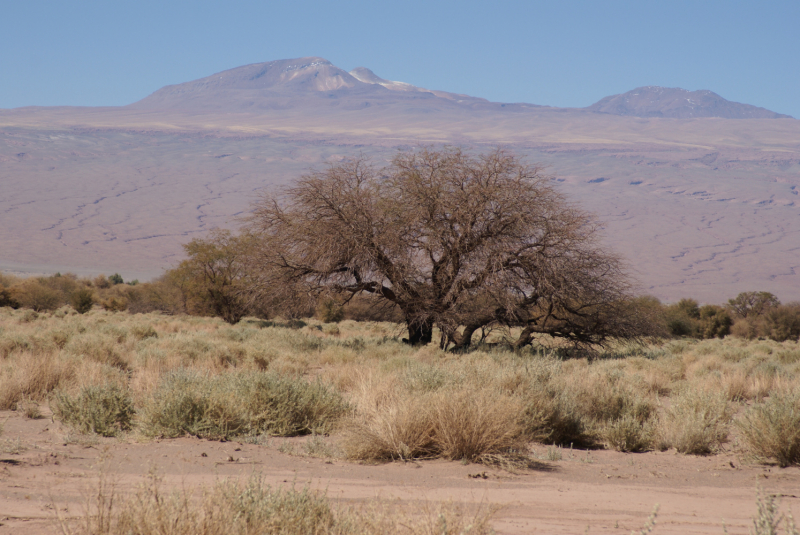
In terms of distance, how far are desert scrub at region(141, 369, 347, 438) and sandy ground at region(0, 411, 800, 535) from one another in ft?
1.05

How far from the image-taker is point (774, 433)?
6656 mm

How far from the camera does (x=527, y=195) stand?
17.0 m

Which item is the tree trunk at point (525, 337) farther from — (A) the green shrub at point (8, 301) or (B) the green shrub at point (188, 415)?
(A) the green shrub at point (8, 301)

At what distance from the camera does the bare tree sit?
16547 mm

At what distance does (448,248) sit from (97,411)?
1120cm

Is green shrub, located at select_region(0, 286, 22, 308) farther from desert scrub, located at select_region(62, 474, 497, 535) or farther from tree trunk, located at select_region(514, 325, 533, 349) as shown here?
desert scrub, located at select_region(62, 474, 497, 535)

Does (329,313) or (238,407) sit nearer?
(238,407)

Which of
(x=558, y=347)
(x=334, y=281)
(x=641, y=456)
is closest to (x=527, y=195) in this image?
(x=558, y=347)

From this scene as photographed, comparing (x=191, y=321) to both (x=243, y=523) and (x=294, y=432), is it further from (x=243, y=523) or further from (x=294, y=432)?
(x=243, y=523)

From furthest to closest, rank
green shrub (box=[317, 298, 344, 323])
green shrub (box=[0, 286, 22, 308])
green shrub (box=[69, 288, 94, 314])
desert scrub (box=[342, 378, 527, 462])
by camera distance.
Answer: green shrub (box=[317, 298, 344, 323]) → green shrub (box=[69, 288, 94, 314]) → green shrub (box=[0, 286, 22, 308]) → desert scrub (box=[342, 378, 527, 462])

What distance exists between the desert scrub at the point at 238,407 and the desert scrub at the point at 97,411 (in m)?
0.36

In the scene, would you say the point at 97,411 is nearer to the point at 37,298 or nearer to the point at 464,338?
the point at 464,338

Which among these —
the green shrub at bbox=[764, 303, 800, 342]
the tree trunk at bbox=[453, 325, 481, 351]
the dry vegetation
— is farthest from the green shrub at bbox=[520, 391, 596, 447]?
the green shrub at bbox=[764, 303, 800, 342]

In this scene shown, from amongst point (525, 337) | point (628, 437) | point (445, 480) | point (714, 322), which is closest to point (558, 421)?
point (628, 437)
